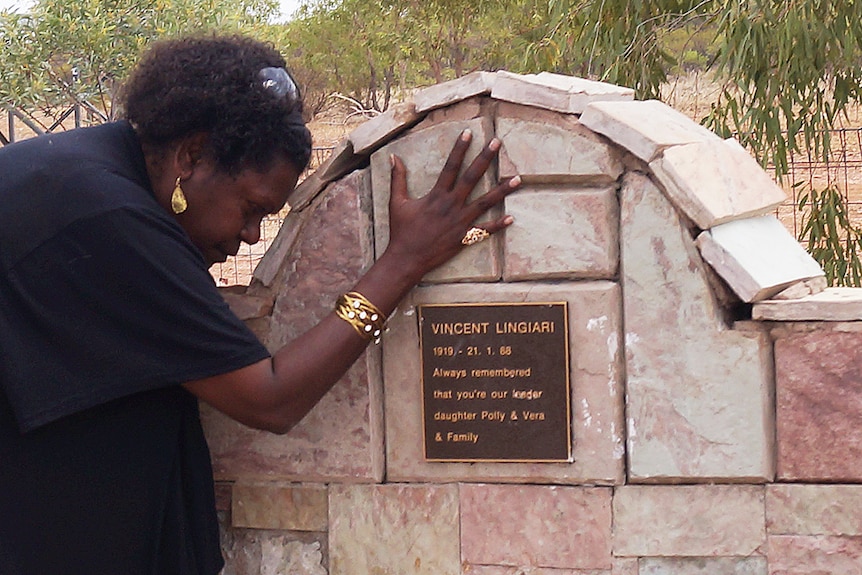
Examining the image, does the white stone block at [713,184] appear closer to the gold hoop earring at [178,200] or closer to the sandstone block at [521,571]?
the sandstone block at [521,571]

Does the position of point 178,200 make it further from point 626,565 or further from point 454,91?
point 626,565

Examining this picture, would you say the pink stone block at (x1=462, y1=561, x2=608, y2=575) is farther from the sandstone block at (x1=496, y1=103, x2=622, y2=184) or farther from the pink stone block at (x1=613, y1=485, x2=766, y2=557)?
the sandstone block at (x1=496, y1=103, x2=622, y2=184)

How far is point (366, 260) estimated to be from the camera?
3.37 m

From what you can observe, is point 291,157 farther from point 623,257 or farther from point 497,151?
point 623,257

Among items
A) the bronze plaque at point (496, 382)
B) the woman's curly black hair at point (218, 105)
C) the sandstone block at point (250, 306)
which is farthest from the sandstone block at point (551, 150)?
the sandstone block at point (250, 306)

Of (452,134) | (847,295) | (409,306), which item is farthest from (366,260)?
(847,295)

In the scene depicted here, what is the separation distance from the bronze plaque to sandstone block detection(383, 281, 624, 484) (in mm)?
28

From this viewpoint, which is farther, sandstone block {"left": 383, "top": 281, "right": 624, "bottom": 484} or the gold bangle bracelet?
sandstone block {"left": 383, "top": 281, "right": 624, "bottom": 484}

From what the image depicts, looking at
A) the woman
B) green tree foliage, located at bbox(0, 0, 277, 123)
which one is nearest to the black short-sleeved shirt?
the woman

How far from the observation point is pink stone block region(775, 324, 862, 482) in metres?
3.08

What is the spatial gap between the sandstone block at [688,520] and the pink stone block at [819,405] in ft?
0.52

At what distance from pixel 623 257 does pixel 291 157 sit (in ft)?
3.16

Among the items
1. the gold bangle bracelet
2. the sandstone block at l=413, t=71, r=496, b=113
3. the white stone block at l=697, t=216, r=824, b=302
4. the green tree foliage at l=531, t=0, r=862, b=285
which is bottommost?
the gold bangle bracelet

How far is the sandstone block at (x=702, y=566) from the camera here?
3.22 meters
